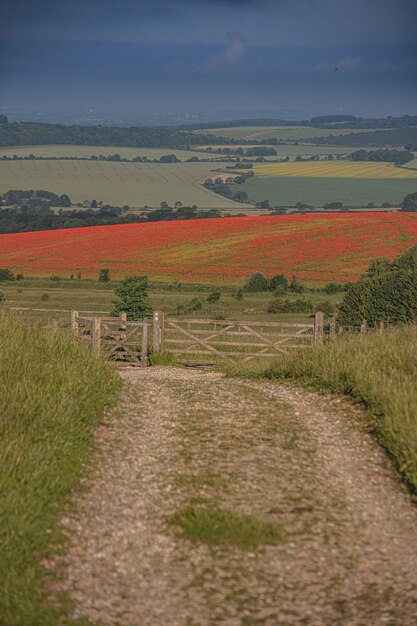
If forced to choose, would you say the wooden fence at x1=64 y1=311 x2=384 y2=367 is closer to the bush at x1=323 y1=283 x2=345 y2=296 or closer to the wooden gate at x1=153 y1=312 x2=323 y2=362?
the wooden gate at x1=153 y1=312 x2=323 y2=362

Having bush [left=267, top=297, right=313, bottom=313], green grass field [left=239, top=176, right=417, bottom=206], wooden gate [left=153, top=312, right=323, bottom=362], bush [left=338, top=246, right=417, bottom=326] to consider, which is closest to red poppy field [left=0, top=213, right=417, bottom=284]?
bush [left=267, top=297, right=313, bottom=313]

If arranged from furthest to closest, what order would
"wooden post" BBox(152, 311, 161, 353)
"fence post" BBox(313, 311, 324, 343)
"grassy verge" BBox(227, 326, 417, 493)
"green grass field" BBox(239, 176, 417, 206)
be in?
"green grass field" BBox(239, 176, 417, 206), "wooden post" BBox(152, 311, 161, 353), "fence post" BBox(313, 311, 324, 343), "grassy verge" BBox(227, 326, 417, 493)

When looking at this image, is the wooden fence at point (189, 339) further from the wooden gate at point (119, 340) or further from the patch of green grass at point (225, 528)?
the patch of green grass at point (225, 528)

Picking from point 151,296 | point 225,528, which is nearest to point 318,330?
point 225,528

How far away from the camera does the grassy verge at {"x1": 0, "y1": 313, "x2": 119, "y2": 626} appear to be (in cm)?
915

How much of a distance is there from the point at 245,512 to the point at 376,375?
203 inches

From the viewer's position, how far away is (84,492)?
1168cm

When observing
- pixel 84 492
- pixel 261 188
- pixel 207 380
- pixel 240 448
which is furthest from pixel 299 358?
pixel 261 188

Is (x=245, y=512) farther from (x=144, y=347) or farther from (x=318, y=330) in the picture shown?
(x=318, y=330)

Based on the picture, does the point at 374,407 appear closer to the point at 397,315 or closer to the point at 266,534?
the point at 266,534

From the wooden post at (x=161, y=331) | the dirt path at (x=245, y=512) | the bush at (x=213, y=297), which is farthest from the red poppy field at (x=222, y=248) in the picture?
the dirt path at (x=245, y=512)

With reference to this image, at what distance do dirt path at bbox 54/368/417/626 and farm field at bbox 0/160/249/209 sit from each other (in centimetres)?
12419

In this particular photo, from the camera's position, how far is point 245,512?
11383 millimetres

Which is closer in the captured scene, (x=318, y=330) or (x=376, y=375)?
(x=376, y=375)
